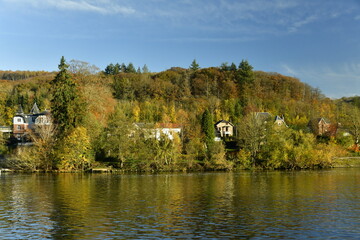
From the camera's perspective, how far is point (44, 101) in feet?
401

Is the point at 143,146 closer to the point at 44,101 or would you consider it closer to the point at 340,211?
the point at 340,211

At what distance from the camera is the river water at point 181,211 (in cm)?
2306

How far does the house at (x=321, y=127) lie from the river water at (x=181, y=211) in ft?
166

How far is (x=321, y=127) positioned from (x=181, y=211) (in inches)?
3232

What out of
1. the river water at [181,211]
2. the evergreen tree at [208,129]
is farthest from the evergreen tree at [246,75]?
the river water at [181,211]

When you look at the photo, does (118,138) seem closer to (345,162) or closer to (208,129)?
(208,129)

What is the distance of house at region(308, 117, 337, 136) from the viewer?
3671 inches

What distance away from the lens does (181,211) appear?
29.9 metres

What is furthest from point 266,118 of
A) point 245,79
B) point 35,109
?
point 35,109

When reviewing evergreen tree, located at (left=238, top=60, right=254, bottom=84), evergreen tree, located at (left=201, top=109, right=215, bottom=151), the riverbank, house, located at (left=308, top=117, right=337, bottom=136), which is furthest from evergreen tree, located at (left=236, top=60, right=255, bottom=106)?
the riverbank

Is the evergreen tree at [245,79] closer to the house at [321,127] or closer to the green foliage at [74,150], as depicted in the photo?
the house at [321,127]

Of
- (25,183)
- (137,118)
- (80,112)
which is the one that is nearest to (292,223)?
(25,183)

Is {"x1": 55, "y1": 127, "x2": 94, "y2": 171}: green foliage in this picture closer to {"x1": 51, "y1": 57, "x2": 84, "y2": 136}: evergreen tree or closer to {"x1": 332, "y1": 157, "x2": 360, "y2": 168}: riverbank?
{"x1": 51, "y1": 57, "x2": 84, "y2": 136}: evergreen tree

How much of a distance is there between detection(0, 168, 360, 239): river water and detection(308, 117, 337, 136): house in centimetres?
5073
